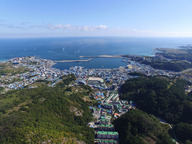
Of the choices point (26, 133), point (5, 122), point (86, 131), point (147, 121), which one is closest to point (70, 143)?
point (86, 131)

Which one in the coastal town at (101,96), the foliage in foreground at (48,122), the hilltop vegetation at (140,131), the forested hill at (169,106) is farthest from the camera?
the forested hill at (169,106)

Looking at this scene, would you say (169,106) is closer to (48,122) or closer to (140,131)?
(140,131)

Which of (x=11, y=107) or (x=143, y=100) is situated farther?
(x=143, y=100)

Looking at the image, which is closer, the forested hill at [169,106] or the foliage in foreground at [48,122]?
the foliage in foreground at [48,122]

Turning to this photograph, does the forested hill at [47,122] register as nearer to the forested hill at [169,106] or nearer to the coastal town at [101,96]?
the coastal town at [101,96]

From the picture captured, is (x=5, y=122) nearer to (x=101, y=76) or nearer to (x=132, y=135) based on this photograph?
(x=132, y=135)

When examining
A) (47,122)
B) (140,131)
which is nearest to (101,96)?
(140,131)

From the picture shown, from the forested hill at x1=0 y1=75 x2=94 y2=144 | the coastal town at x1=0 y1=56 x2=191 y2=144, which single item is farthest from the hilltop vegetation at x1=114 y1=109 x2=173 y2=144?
the forested hill at x1=0 y1=75 x2=94 y2=144

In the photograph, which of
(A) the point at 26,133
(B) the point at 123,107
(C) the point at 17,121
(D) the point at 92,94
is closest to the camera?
→ (A) the point at 26,133

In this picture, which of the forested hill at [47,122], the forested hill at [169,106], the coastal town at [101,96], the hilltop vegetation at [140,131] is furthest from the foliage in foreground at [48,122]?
the forested hill at [169,106]
